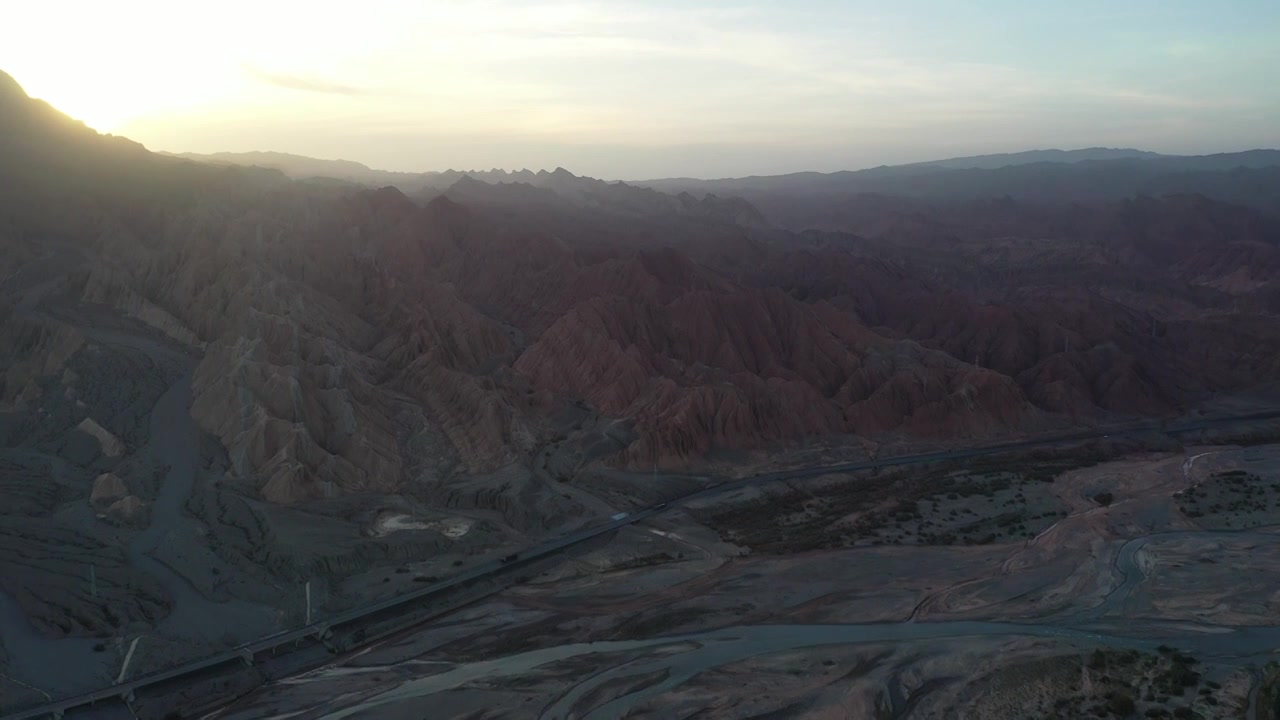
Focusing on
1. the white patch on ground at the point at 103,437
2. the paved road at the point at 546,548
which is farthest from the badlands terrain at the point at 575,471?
the paved road at the point at 546,548

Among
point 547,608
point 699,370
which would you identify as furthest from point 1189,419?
point 547,608

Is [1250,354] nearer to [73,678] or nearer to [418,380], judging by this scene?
[418,380]

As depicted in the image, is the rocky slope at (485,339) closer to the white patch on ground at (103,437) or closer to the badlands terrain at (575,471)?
the badlands terrain at (575,471)

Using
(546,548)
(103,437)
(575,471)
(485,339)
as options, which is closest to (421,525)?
(546,548)

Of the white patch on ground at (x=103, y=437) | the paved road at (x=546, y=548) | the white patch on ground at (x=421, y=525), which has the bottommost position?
the paved road at (x=546, y=548)

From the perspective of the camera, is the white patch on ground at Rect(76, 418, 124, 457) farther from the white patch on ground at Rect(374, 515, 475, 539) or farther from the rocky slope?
the white patch on ground at Rect(374, 515, 475, 539)

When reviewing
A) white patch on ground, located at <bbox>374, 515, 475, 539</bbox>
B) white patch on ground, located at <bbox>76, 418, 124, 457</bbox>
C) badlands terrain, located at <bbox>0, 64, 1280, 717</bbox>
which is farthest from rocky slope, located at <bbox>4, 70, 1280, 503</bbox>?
white patch on ground, located at <bbox>76, 418, 124, 457</bbox>
